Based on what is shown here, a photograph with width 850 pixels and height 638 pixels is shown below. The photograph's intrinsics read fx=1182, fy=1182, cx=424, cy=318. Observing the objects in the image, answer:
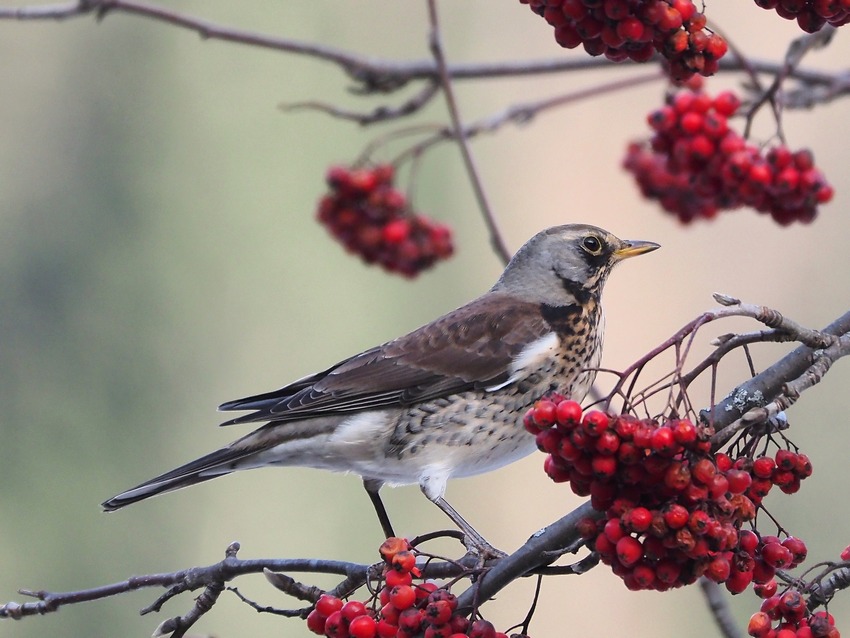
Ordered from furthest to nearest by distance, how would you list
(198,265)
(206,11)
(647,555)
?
(206,11) < (198,265) < (647,555)

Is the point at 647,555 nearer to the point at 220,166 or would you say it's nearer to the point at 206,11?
the point at 220,166

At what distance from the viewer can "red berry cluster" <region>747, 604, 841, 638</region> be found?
5.61 feet

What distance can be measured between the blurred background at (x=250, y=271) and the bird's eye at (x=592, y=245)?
8.71 feet

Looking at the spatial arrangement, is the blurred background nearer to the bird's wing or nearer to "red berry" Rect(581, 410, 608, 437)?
the bird's wing

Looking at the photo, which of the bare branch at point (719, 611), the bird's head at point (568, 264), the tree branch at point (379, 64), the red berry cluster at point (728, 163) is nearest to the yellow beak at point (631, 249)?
the bird's head at point (568, 264)

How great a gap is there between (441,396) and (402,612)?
4.52ft

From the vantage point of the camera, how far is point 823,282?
5.95m

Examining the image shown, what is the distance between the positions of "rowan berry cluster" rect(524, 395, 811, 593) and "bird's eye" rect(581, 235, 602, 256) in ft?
5.57

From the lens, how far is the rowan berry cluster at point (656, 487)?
155 cm

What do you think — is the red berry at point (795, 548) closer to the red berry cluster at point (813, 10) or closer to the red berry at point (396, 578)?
the red berry at point (396, 578)

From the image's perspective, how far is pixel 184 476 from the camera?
293 centimetres

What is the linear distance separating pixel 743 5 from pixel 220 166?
11.0ft

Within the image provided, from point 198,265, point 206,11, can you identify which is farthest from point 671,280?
point 206,11

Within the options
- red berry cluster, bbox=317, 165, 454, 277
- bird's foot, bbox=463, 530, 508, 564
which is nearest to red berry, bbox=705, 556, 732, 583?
bird's foot, bbox=463, 530, 508, 564
